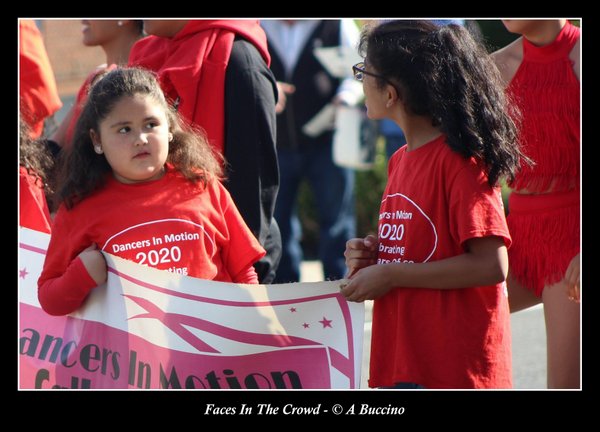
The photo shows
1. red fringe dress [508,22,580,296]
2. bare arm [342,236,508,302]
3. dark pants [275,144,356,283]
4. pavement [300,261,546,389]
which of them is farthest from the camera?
dark pants [275,144,356,283]

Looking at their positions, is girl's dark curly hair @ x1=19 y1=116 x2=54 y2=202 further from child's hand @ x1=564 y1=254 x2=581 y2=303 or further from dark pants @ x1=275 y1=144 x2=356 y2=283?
dark pants @ x1=275 y1=144 x2=356 y2=283

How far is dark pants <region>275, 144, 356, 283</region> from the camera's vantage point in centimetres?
661

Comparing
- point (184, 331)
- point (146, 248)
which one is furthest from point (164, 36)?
point (184, 331)

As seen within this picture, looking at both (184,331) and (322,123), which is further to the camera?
(322,123)

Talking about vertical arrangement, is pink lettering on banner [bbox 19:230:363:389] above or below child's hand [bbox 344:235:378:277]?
below

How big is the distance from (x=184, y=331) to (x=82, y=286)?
0.37 m

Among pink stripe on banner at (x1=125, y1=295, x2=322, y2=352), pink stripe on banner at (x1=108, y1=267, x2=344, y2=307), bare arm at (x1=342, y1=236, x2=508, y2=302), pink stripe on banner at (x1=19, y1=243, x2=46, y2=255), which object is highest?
pink stripe on banner at (x1=19, y1=243, x2=46, y2=255)

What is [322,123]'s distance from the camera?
22.1 feet

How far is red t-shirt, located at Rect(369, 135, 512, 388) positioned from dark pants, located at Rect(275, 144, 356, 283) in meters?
3.44

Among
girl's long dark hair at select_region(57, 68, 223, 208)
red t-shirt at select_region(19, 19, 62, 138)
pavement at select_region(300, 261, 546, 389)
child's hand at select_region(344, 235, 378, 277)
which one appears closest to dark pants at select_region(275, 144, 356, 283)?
pavement at select_region(300, 261, 546, 389)

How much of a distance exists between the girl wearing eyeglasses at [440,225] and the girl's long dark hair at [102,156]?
0.65m

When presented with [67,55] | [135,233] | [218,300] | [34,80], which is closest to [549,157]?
[218,300]

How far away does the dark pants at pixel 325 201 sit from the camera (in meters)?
6.61

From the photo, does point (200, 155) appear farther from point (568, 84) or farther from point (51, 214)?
point (568, 84)
